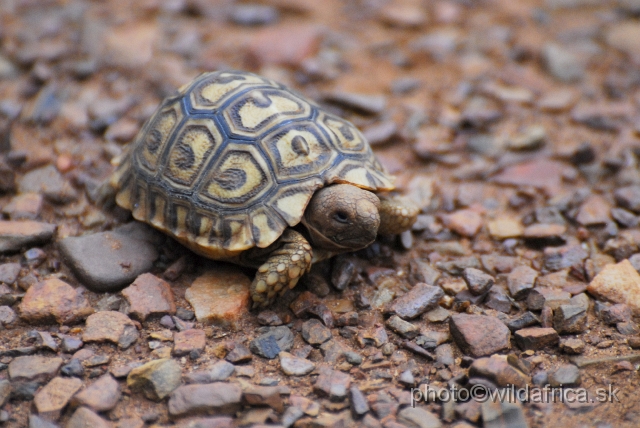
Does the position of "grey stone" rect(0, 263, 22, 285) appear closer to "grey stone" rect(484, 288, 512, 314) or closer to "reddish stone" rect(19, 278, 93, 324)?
"reddish stone" rect(19, 278, 93, 324)

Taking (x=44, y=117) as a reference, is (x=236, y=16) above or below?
above

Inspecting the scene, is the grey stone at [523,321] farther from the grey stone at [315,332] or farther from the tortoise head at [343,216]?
the grey stone at [315,332]

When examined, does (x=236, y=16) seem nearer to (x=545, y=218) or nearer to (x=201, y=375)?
(x=545, y=218)

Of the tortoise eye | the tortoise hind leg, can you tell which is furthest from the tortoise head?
the tortoise hind leg

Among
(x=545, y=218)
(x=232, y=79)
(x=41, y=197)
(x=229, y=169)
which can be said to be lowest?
(x=41, y=197)

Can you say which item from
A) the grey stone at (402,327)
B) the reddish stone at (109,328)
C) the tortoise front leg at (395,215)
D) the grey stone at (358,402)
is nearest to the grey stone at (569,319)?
the grey stone at (402,327)

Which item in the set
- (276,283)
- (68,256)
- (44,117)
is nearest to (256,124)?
(276,283)
